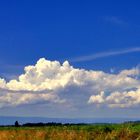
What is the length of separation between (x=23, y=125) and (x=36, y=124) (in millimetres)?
1742

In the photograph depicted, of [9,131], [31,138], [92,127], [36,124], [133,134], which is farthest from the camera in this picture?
[36,124]

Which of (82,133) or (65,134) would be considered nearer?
(82,133)

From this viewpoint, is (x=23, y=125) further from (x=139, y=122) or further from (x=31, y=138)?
(x=139, y=122)

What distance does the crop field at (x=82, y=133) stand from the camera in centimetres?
4650

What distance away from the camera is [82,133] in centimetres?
4909

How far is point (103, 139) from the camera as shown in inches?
1848

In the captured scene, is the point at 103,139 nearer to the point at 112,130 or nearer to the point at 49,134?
the point at 112,130

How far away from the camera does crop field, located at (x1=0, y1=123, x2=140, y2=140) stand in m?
46.5

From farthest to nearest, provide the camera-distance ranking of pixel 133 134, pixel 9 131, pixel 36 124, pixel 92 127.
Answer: pixel 36 124 → pixel 9 131 → pixel 92 127 → pixel 133 134

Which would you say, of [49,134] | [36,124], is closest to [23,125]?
[36,124]

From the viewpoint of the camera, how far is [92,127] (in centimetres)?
4962

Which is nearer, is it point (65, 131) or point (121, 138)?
point (121, 138)

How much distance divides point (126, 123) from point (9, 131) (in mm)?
13122

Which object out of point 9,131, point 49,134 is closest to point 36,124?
point 9,131
